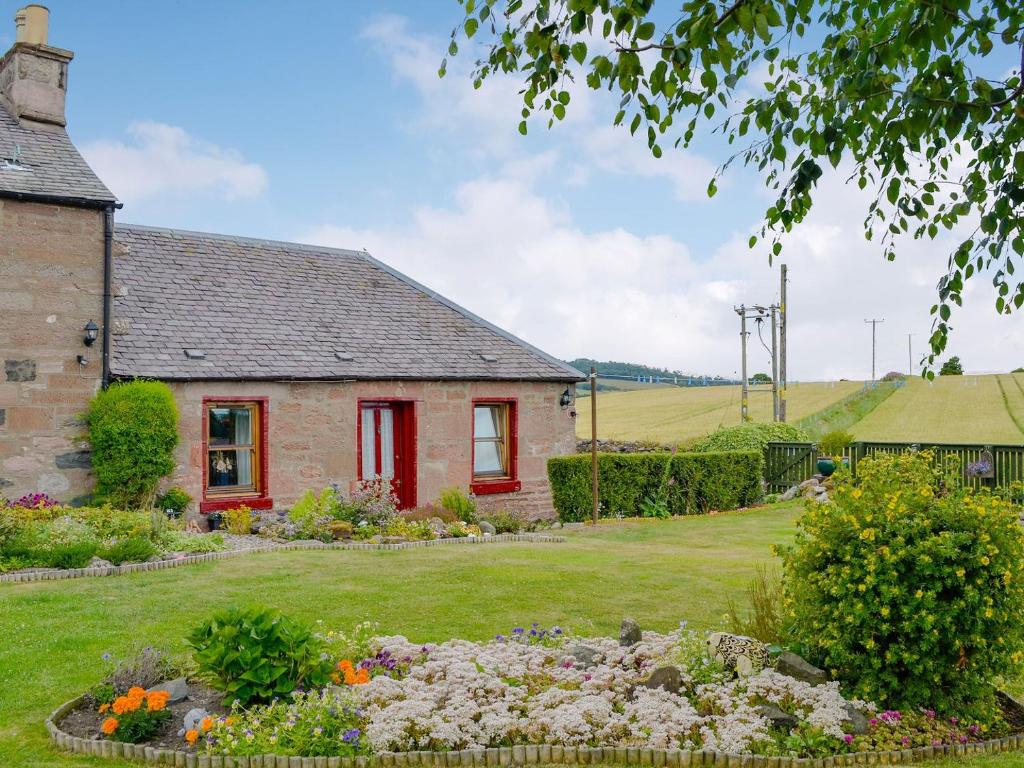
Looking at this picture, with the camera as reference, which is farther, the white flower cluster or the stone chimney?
the stone chimney

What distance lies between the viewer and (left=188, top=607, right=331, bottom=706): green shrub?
5.88 metres

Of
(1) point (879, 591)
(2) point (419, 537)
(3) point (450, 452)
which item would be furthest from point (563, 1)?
(3) point (450, 452)

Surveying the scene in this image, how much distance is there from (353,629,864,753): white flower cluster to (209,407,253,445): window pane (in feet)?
34.5

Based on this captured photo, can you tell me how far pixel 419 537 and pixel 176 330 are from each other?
5879 millimetres

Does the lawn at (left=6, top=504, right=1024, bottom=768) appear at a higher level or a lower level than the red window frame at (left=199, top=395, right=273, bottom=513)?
lower

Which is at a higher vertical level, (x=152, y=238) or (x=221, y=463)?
(x=152, y=238)

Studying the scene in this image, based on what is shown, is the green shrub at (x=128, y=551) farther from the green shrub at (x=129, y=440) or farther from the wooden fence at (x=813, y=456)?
the wooden fence at (x=813, y=456)

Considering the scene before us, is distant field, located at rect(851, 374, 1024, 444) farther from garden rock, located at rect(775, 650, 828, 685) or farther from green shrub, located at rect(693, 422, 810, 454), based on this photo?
garden rock, located at rect(775, 650, 828, 685)

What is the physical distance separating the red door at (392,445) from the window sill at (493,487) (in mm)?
1307

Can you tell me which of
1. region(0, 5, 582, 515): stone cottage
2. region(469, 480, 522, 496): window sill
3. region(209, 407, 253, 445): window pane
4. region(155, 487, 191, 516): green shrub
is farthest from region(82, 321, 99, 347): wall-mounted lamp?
region(469, 480, 522, 496): window sill

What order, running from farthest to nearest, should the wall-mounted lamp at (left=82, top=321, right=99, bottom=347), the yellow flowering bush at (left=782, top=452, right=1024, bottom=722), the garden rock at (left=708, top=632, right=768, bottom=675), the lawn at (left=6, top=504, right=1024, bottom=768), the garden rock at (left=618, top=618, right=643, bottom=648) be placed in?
the wall-mounted lamp at (left=82, top=321, right=99, bottom=347) → the garden rock at (left=618, top=618, right=643, bottom=648) → the lawn at (left=6, top=504, right=1024, bottom=768) → the garden rock at (left=708, top=632, right=768, bottom=675) → the yellow flowering bush at (left=782, top=452, right=1024, bottom=722)

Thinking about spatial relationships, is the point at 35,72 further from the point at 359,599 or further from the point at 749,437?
the point at 749,437

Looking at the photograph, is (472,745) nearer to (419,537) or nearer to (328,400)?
(419,537)

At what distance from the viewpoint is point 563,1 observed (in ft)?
18.0
